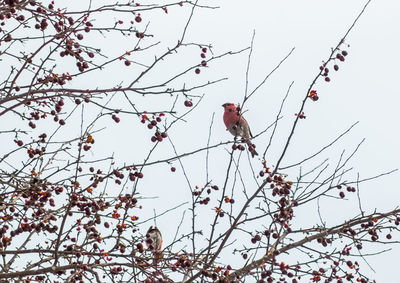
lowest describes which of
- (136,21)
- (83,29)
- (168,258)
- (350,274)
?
(168,258)

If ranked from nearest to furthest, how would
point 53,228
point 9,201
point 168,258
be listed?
1. point 168,258
2. point 53,228
3. point 9,201

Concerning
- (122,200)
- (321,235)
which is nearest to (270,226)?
(321,235)

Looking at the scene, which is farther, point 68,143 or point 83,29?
point 68,143

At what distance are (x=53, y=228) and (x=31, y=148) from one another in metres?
0.93

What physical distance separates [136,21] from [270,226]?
2098 mm

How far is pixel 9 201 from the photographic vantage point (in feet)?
19.6

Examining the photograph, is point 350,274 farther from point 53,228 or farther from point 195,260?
point 53,228

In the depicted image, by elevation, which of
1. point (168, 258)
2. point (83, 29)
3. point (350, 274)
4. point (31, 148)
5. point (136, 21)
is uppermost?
point (136, 21)

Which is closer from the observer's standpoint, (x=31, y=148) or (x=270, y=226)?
(x=270, y=226)

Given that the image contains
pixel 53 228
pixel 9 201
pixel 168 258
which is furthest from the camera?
pixel 9 201

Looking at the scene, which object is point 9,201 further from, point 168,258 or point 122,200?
point 168,258

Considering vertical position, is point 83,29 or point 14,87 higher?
point 83,29

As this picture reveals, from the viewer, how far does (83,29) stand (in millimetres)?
5777

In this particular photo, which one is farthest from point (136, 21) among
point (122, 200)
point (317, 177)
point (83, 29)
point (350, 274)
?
point (350, 274)
